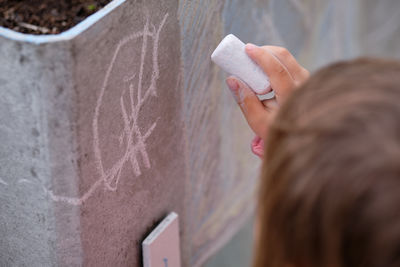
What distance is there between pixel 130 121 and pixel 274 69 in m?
0.28

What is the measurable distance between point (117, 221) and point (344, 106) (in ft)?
1.98

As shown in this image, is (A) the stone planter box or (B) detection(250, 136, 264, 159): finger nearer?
(A) the stone planter box

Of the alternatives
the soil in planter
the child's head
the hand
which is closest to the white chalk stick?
the hand

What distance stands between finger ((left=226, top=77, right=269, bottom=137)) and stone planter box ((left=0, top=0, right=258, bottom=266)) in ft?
0.47

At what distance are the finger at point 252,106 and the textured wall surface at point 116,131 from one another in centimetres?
14

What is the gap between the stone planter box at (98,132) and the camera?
0.86 metres

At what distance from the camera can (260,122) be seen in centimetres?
110

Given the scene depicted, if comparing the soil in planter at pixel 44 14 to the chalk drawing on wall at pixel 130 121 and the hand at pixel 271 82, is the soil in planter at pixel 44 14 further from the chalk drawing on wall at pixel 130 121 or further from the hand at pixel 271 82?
the hand at pixel 271 82

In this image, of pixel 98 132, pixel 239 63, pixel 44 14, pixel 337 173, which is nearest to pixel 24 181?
pixel 98 132

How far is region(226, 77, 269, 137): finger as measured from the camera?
43.4 inches

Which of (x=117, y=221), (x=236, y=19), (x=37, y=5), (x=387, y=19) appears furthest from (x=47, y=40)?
(x=387, y=19)

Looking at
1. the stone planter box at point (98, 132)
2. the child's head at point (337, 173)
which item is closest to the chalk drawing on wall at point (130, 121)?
the stone planter box at point (98, 132)

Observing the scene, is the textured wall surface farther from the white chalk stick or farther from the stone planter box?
the white chalk stick

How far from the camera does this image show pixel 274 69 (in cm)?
107
